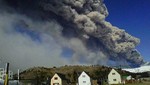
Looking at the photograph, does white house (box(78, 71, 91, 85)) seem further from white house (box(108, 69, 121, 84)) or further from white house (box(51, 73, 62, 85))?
white house (box(108, 69, 121, 84))

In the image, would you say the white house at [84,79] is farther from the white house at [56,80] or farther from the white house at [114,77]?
the white house at [114,77]

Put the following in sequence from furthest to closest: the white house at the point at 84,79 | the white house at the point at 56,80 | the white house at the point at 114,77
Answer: the white house at the point at 114,77 → the white house at the point at 56,80 → the white house at the point at 84,79

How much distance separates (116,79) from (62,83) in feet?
81.8

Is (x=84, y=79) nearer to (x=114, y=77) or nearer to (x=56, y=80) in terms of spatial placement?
(x=56, y=80)

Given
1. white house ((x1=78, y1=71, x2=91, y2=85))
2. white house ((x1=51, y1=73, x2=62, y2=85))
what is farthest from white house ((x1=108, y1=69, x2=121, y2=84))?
white house ((x1=51, y1=73, x2=62, y2=85))

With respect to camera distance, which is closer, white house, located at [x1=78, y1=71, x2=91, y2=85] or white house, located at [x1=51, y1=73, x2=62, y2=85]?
white house, located at [x1=78, y1=71, x2=91, y2=85]

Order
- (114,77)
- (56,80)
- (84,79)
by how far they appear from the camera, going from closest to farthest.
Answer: (84,79), (56,80), (114,77)

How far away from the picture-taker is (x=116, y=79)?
134625 mm

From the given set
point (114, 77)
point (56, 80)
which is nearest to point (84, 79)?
point (56, 80)

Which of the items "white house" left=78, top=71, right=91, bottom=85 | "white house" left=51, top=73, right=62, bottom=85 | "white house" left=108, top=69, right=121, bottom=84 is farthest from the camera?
"white house" left=108, top=69, right=121, bottom=84

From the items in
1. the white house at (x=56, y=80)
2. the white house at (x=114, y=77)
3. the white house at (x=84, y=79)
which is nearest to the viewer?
the white house at (x=84, y=79)

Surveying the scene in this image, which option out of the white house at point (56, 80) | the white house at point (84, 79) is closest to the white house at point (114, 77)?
the white house at point (84, 79)

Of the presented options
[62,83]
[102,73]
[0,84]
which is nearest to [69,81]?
[62,83]

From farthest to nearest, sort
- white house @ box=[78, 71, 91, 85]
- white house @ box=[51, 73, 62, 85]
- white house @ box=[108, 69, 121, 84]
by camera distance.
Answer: white house @ box=[108, 69, 121, 84] < white house @ box=[51, 73, 62, 85] < white house @ box=[78, 71, 91, 85]
